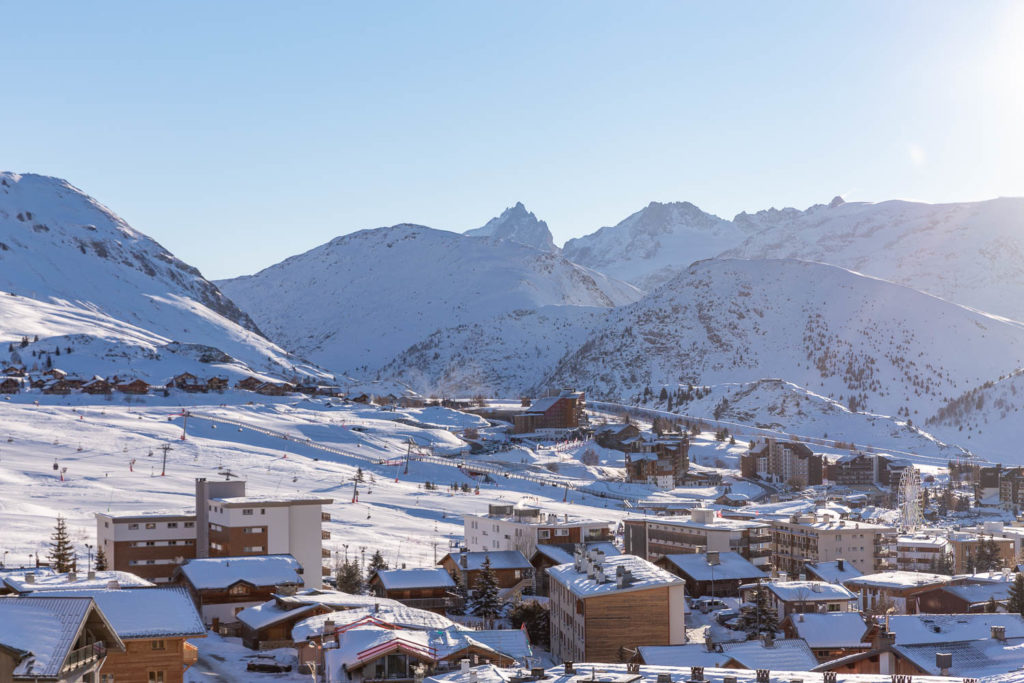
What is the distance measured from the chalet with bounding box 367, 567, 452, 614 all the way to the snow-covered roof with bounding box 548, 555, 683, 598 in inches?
238

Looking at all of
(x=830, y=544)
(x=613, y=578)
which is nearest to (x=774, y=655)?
(x=613, y=578)

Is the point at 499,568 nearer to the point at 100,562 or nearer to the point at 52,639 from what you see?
the point at 100,562

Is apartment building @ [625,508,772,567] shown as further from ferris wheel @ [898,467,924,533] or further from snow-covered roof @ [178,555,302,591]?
snow-covered roof @ [178,555,302,591]

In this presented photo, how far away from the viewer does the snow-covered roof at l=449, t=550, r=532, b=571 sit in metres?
63.2

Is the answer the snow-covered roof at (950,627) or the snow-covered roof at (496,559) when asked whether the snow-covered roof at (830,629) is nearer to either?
the snow-covered roof at (950,627)

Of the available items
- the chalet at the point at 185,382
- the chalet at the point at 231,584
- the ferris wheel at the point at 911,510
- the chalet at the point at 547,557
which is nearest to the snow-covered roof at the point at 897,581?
the chalet at the point at 547,557

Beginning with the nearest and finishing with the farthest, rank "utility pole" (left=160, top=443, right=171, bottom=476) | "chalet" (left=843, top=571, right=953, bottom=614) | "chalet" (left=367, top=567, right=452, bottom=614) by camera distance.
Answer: "chalet" (left=367, top=567, right=452, bottom=614), "chalet" (left=843, top=571, right=953, bottom=614), "utility pole" (left=160, top=443, right=171, bottom=476)

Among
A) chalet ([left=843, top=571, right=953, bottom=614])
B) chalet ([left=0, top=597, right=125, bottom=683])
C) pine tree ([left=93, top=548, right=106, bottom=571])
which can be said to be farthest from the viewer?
chalet ([left=843, top=571, right=953, bottom=614])

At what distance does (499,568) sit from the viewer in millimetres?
63500

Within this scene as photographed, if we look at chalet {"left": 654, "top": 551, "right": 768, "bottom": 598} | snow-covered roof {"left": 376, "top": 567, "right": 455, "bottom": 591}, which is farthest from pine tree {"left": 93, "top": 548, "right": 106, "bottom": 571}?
chalet {"left": 654, "top": 551, "right": 768, "bottom": 598}

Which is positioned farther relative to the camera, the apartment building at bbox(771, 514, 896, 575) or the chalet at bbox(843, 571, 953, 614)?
the apartment building at bbox(771, 514, 896, 575)

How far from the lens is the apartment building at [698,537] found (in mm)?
77250

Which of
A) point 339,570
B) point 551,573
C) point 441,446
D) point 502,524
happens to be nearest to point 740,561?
point 502,524

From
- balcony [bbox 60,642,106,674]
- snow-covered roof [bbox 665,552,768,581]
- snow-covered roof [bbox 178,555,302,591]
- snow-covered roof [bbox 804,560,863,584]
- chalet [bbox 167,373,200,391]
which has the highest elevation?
chalet [bbox 167,373,200,391]
